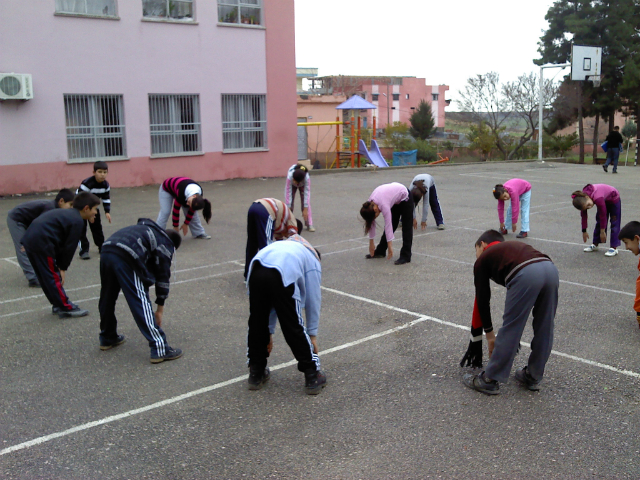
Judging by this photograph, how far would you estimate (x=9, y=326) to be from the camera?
700 cm

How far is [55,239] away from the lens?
6.83m

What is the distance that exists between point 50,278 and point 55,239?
47cm

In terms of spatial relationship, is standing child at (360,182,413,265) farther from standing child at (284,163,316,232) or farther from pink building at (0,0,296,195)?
pink building at (0,0,296,195)

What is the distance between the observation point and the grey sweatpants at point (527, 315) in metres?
4.71

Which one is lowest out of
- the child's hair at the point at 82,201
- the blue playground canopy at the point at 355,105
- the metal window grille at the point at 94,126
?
the child's hair at the point at 82,201

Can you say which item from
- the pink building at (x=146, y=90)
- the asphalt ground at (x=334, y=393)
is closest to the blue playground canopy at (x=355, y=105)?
the pink building at (x=146, y=90)

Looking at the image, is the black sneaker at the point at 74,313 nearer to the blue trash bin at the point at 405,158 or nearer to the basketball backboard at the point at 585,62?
the blue trash bin at the point at 405,158

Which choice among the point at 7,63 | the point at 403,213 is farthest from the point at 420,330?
the point at 7,63

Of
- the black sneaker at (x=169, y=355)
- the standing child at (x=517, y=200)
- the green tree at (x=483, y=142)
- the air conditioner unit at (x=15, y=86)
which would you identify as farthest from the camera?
the green tree at (x=483, y=142)

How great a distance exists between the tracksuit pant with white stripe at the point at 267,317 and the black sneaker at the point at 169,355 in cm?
107

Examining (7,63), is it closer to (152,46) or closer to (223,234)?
(152,46)

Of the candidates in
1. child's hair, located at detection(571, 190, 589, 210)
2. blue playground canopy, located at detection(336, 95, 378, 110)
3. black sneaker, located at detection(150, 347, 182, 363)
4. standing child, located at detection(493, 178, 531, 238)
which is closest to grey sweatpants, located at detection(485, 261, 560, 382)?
black sneaker, located at detection(150, 347, 182, 363)

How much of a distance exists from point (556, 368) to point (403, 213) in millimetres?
4249

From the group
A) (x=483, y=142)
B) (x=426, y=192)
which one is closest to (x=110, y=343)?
(x=426, y=192)
